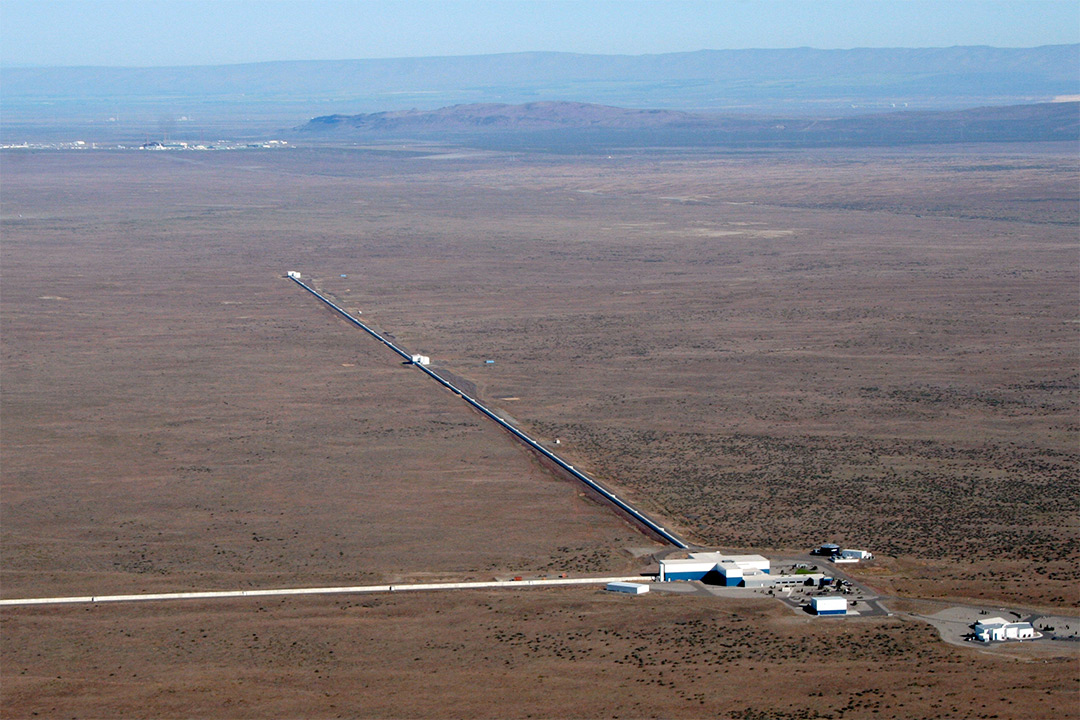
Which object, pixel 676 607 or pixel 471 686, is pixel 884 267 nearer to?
pixel 676 607

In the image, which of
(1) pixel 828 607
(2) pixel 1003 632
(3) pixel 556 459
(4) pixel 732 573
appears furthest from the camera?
(3) pixel 556 459

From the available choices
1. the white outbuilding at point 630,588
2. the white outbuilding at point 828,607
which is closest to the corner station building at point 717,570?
the white outbuilding at point 630,588

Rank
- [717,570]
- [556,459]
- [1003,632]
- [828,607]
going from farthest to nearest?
[556,459]
[717,570]
[828,607]
[1003,632]

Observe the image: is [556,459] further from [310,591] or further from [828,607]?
[828,607]

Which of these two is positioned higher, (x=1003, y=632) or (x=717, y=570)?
(x=717, y=570)

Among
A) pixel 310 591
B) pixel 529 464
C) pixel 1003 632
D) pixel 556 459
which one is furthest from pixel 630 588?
pixel 556 459

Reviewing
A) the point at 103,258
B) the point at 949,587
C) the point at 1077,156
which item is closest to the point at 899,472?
the point at 949,587
